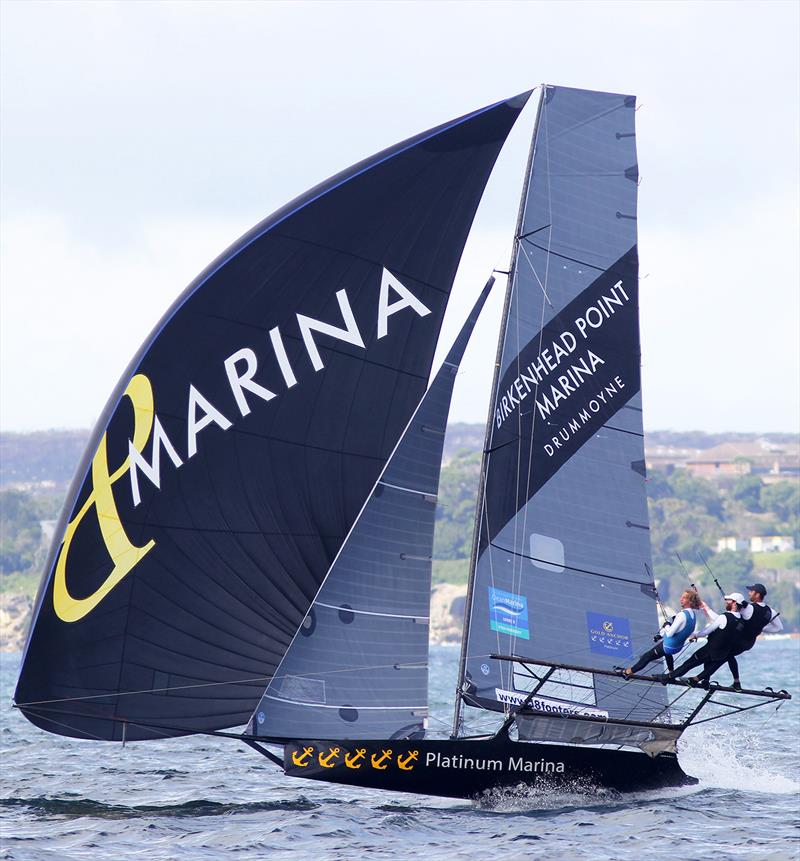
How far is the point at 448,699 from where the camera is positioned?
119 ft

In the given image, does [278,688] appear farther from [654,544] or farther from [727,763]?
[654,544]

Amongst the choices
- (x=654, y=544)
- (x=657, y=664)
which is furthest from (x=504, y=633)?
(x=654, y=544)

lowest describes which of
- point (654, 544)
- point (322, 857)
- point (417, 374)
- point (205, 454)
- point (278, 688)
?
point (322, 857)

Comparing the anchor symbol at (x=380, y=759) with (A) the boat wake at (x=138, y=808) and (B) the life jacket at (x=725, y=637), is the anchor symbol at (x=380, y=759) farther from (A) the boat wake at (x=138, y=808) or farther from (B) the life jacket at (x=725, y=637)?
(B) the life jacket at (x=725, y=637)

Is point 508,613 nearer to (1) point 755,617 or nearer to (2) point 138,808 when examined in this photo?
(1) point 755,617

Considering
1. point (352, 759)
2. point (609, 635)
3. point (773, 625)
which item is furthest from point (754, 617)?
point (352, 759)

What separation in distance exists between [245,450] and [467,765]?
3.72 meters

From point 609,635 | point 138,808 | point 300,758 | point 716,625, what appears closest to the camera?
point 300,758

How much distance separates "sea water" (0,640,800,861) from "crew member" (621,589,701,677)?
139cm

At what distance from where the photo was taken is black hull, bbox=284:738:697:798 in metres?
14.3

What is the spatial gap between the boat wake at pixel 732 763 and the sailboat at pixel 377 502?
2.33m

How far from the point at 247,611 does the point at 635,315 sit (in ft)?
17.1

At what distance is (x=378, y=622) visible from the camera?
1493 centimetres

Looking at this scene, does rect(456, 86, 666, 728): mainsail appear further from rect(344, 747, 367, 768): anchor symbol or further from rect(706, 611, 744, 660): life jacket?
rect(344, 747, 367, 768): anchor symbol
